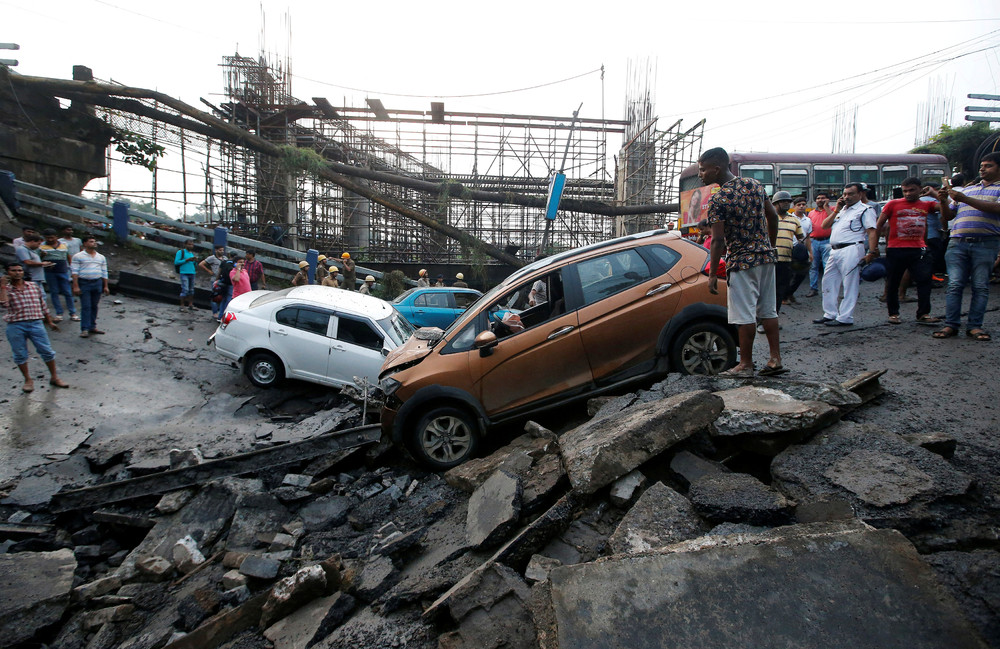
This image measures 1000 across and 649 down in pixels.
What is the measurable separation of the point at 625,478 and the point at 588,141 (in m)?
22.1

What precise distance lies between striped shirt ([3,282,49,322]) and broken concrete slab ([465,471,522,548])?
7.34m

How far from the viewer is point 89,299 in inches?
389

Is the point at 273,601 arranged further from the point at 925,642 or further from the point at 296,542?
the point at 925,642

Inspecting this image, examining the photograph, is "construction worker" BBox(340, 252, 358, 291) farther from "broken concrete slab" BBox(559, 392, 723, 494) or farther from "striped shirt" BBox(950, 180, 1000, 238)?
"striped shirt" BBox(950, 180, 1000, 238)

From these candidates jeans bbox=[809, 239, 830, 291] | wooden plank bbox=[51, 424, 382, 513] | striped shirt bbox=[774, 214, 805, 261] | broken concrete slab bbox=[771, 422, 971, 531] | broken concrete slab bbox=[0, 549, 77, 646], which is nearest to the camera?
broken concrete slab bbox=[771, 422, 971, 531]

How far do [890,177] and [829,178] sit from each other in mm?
1593

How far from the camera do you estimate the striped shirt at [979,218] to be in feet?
17.4

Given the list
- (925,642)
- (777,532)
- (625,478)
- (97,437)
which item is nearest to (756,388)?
(625,478)

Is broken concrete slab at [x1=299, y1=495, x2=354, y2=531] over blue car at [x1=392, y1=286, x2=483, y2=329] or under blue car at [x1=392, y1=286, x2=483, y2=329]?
under

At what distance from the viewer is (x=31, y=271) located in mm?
9633

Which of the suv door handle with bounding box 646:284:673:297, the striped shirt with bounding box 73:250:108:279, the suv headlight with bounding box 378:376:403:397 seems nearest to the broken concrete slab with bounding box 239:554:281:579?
the suv headlight with bounding box 378:376:403:397

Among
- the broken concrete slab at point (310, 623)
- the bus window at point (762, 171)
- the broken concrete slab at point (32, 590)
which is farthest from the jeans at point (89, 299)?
the bus window at point (762, 171)

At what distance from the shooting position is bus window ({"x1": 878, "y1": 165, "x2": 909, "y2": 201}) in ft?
43.3

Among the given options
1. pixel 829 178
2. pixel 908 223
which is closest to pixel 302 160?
pixel 829 178
